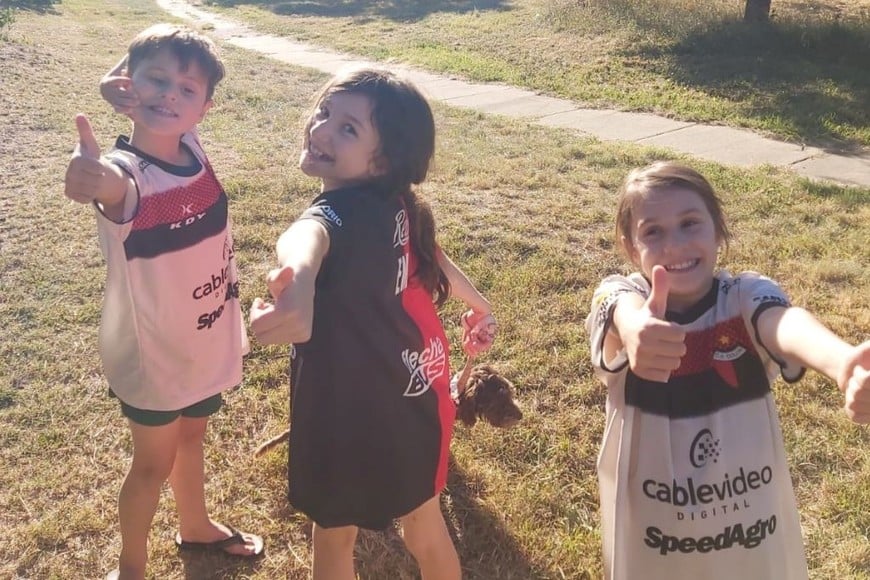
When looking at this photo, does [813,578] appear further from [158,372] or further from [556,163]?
[556,163]

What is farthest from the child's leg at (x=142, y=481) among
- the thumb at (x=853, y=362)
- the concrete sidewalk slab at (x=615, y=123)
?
the concrete sidewalk slab at (x=615, y=123)

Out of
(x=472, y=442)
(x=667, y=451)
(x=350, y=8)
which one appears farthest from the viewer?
(x=350, y=8)

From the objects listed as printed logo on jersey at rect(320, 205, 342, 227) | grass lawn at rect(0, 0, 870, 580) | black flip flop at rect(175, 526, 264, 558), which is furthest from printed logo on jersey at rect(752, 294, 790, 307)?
black flip flop at rect(175, 526, 264, 558)

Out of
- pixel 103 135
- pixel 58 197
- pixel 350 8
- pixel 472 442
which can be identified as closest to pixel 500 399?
pixel 472 442

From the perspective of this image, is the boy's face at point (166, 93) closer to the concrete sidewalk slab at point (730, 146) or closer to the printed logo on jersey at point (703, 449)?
the printed logo on jersey at point (703, 449)

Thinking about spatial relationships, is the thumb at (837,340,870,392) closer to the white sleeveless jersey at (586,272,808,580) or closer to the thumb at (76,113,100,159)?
the white sleeveless jersey at (586,272,808,580)

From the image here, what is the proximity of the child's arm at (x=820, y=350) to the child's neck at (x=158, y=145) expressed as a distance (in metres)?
1.53

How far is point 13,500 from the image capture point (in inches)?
113

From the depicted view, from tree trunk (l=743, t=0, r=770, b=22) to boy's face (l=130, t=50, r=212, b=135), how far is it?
10001mm

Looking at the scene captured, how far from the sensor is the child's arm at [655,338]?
1.39 m

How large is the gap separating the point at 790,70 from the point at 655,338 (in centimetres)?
884

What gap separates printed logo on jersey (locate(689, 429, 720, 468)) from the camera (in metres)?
1.66

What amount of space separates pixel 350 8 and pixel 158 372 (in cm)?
1726

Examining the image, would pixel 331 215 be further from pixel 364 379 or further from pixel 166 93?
pixel 166 93
